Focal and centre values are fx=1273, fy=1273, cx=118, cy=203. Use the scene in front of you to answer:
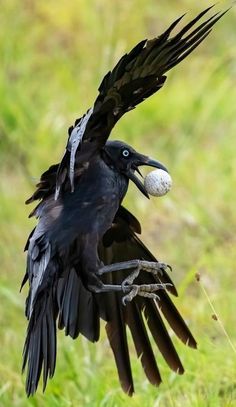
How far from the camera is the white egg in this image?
394 cm

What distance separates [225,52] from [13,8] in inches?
51.3

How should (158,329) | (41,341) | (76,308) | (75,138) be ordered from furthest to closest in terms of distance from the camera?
(158,329) → (76,308) → (41,341) → (75,138)

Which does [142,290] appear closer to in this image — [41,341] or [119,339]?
[41,341]

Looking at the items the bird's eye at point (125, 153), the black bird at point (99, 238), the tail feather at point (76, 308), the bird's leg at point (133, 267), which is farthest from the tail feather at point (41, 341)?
the bird's eye at point (125, 153)

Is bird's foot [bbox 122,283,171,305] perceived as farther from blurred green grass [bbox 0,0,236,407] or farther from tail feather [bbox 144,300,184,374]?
blurred green grass [bbox 0,0,236,407]

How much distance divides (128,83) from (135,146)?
375 cm

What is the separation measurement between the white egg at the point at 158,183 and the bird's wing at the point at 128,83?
0.23 m

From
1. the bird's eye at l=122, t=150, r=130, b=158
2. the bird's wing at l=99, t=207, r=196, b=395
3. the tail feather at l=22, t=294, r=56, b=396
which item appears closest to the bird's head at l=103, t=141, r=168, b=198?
the bird's eye at l=122, t=150, r=130, b=158

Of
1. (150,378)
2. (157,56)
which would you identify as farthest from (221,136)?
(157,56)

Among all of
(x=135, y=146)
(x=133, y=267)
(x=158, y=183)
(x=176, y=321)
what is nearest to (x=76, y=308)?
(x=176, y=321)

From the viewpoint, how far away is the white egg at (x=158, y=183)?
3938 millimetres

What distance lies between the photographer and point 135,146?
24.4 feet

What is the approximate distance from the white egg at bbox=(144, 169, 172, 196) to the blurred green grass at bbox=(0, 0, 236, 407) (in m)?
0.80

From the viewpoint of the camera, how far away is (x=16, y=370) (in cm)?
505
